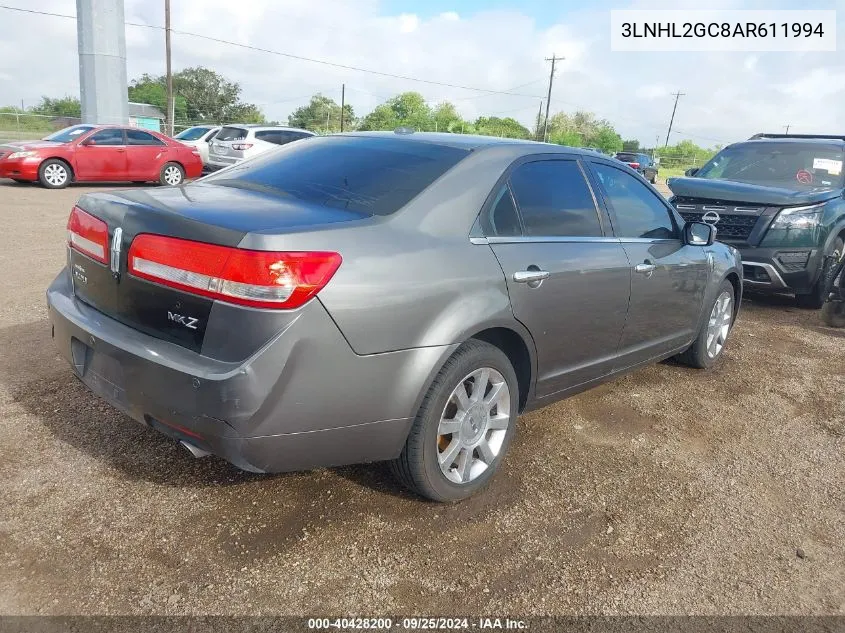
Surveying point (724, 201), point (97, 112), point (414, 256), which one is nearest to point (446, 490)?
point (414, 256)

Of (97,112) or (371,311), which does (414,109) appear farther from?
(371,311)

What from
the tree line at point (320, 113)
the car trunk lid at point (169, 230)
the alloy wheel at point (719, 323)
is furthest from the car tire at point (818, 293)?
the tree line at point (320, 113)

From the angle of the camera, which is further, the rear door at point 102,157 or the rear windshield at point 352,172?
the rear door at point 102,157

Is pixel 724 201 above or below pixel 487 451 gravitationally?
above

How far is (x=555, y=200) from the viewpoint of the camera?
3.37 meters

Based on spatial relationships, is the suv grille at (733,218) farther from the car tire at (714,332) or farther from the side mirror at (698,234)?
the side mirror at (698,234)

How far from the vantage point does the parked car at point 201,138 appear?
61.7ft

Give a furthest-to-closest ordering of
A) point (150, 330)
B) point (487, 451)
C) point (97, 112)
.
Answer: point (97, 112) → point (487, 451) → point (150, 330)

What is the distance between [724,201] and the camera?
281 inches

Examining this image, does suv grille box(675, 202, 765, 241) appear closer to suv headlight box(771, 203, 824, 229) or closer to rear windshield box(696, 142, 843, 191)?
suv headlight box(771, 203, 824, 229)

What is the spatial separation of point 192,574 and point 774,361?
4.78 m

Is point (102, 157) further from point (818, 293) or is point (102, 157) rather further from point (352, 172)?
point (818, 293)

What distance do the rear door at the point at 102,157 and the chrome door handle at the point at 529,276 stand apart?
1426 centimetres

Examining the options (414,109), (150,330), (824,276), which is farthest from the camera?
(414,109)
